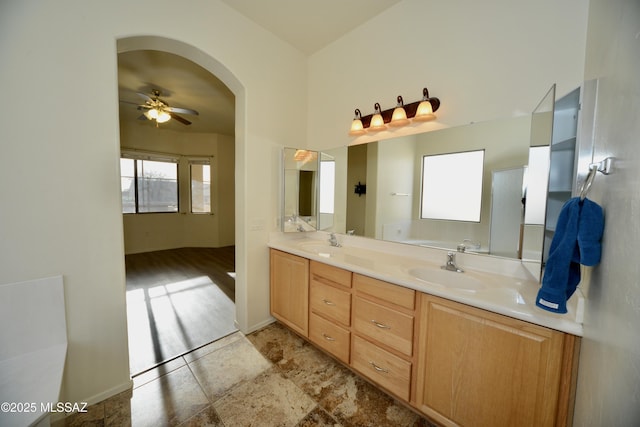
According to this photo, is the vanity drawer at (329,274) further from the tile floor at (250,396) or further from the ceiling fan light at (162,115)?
the ceiling fan light at (162,115)

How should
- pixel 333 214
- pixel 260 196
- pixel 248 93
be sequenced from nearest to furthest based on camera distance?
pixel 248 93 < pixel 260 196 < pixel 333 214

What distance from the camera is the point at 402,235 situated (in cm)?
186

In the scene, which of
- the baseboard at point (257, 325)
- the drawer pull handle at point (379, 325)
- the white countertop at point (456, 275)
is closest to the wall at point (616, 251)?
the white countertop at point (456, 275)

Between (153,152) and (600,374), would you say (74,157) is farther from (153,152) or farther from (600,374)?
(153,152)

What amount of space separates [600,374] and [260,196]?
2214 mm

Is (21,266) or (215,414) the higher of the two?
(21,266)

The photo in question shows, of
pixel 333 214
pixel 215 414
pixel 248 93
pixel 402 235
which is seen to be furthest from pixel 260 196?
pixel 215 414

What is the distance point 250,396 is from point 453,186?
2.08 meters

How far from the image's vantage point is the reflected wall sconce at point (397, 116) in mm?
1638

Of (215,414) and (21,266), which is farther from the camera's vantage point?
(215,414)

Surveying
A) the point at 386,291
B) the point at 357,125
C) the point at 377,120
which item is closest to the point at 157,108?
the point at 357,125

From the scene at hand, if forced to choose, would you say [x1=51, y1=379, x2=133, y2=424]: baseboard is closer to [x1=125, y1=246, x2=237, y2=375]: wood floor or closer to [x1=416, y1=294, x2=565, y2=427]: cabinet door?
[x1=125, y1=246, x2=237, y2=375]: wood floor

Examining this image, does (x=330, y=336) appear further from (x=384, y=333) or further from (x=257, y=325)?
(x=257, y=325)

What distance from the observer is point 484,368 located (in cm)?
106
